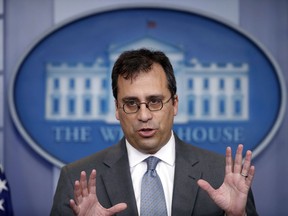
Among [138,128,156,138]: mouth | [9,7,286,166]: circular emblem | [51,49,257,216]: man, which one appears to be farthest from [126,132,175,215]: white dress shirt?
[9,7,286,166]: circular emblem

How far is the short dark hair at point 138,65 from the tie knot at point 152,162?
0.25m

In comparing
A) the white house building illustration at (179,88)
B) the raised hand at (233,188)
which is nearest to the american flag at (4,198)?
the white house building illustration at (179,88)

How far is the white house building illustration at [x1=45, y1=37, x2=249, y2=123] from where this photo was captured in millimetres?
2975

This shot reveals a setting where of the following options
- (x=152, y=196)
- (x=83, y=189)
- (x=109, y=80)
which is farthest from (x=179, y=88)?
(x=83, y=189)

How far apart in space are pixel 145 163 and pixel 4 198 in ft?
3.96

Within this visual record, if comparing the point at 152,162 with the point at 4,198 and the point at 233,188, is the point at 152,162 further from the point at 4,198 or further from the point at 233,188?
the point at 4,198

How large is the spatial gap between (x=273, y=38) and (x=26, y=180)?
1.65 meters

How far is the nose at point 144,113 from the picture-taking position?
6.03 feet

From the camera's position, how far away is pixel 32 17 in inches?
117

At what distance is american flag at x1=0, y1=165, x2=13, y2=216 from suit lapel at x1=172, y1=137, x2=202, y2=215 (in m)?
1.26

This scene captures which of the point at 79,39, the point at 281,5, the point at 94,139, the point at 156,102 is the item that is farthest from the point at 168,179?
the point at 281,5

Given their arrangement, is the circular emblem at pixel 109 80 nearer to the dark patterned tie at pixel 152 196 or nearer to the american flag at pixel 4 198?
the american flag at pixel 4 198

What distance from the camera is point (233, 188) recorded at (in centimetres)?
175

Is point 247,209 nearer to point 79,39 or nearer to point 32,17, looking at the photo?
point 79,39
